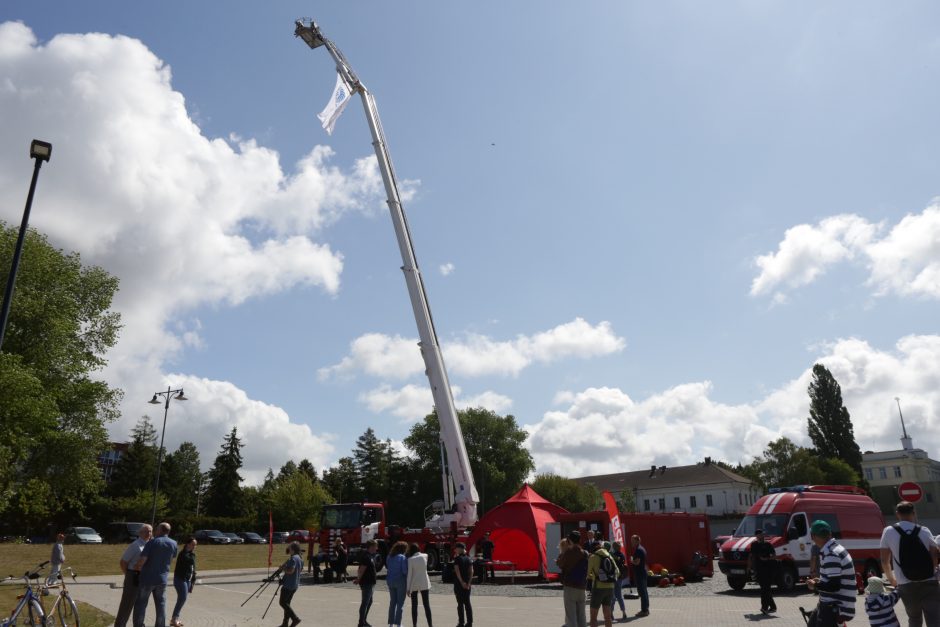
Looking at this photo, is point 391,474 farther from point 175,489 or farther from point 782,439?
point 782,439

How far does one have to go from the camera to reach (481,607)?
51.7 feet

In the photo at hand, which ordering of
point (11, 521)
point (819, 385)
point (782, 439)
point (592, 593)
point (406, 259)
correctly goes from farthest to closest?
point (819, 385) → point (11, 521) → point (782, 439) → point (406, 259) → point (592, 593)

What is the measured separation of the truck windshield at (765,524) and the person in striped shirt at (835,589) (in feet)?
46.6

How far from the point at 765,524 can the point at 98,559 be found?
3111 centimetres

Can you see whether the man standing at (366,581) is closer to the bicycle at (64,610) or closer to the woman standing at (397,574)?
the woman standing at (397,574)

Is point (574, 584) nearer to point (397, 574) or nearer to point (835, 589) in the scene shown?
point (397, 574)

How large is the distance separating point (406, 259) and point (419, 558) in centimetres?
1500

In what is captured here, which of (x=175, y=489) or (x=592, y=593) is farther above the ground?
(x=175, y=489)

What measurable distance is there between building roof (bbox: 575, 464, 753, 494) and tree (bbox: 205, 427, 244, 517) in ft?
156

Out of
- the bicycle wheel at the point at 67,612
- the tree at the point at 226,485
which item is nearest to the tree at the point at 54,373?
the bicycle wheel at the point at 67,612

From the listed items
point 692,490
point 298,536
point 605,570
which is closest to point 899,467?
point 692,490

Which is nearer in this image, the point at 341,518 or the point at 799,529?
the point at 799,529

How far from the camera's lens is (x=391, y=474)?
7194cm

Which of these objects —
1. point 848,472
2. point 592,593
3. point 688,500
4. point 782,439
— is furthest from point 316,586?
point 688,500
